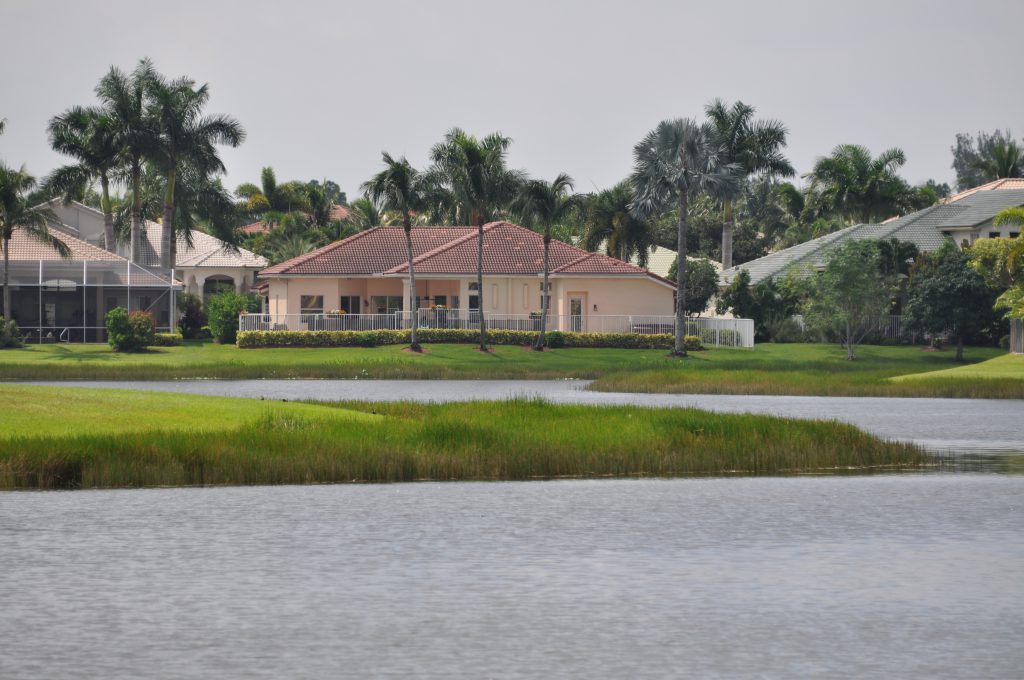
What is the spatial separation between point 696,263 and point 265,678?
3251 inches

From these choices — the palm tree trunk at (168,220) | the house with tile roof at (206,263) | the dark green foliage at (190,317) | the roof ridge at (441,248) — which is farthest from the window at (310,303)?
the house with tile roof at (206,263)

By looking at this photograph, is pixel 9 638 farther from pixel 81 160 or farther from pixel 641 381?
pixel 81 160

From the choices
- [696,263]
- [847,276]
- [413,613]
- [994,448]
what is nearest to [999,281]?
[847,276]

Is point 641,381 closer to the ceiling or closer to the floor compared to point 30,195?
closer to the floor

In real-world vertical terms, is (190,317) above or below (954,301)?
below

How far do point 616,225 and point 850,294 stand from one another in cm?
2193

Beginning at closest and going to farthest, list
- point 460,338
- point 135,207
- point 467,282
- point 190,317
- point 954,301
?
point 954,301
point 460,338
point 467,282
point 190,317
point 135,207

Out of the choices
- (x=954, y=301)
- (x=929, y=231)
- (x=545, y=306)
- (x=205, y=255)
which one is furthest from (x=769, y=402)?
(x=205, y=255)

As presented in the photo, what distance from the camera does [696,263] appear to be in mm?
95125

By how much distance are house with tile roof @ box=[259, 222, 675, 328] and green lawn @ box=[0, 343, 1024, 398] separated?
6932mm

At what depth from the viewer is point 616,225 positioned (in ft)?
322

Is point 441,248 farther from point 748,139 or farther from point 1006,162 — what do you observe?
point 1006,162

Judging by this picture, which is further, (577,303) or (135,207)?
(135,207)

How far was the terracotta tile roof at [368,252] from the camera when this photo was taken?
285 feet
